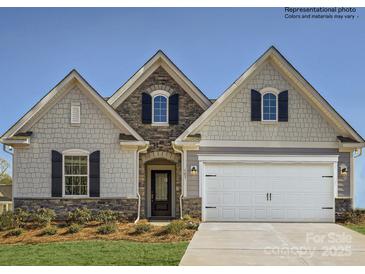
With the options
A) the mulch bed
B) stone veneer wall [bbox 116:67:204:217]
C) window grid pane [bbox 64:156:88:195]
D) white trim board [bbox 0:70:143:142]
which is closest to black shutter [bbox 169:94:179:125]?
stone veneer wall [bbox 116:67:204:217]

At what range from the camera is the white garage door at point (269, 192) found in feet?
55.5

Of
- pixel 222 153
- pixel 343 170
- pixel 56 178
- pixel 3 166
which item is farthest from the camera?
pixel 3 166

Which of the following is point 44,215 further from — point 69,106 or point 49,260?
point 49,260

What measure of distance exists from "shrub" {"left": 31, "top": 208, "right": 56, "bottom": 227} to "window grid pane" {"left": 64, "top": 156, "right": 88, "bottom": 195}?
3.20ft

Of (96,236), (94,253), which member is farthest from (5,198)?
(94,253)

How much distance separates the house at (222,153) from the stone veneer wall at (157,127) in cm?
92

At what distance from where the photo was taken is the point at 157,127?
18344 mm

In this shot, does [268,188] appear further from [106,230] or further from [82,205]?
[82,205]

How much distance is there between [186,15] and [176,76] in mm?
4754

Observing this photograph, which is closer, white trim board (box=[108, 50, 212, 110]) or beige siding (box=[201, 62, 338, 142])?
beige siding (box=[201, 62, 338, 142])

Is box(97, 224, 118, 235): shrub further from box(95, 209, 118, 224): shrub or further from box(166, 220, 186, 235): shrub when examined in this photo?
box(95, 209, 118, 224): shrub

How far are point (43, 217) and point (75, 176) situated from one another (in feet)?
6.37

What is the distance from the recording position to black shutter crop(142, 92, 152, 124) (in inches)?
719

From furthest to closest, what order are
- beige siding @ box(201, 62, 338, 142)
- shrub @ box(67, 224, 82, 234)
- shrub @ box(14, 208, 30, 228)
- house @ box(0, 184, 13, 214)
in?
1. house @ box(0, 184, 13, 214)
2. beige siding @ box(201, 62, 338, 142)
3. shrub @ box(14, 208, 30, 228)
4. shrub @ box(67, 224, 82, 234)
